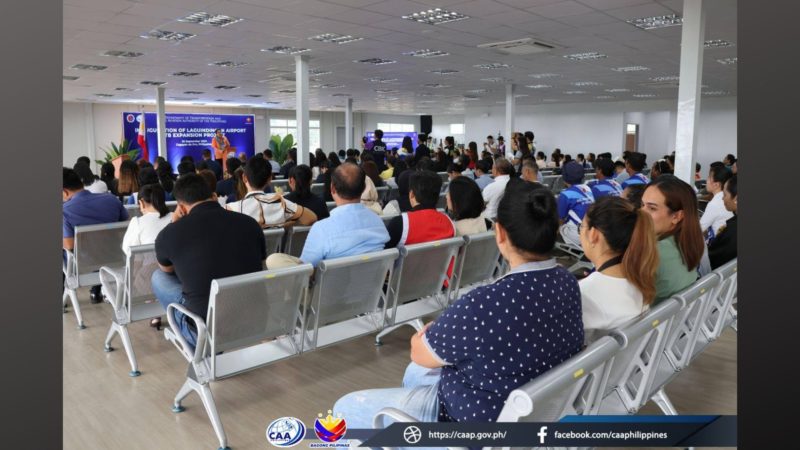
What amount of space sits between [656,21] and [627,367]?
6487 mm

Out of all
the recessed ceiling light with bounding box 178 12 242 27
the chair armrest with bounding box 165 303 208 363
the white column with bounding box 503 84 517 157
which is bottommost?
the chair armrest with bounding box 165 303 208 363

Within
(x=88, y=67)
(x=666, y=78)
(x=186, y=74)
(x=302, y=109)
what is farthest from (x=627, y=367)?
(x=666, y=78)

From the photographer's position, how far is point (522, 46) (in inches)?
334

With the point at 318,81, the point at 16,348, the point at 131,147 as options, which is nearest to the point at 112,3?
the point at 16,348

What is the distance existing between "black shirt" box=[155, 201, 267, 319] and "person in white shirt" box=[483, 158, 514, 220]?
11.6 feet

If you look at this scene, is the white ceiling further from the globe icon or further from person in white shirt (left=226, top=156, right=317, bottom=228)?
the globe icon

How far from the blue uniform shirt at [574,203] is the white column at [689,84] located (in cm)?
127

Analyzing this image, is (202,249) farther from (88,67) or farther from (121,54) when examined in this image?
(88,67)

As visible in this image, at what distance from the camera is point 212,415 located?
2.49 metres

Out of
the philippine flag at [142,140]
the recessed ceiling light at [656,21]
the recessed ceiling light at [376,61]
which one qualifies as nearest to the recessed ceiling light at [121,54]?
the recessed ceiling light at [376,61]

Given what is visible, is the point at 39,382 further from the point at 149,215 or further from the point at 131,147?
the point at 131,147

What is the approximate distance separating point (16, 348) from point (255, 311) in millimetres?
1258

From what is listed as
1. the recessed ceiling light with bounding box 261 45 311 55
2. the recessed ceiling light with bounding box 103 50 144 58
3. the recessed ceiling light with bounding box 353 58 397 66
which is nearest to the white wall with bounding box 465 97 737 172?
the recessed ceiling light with bounding box 353 58 397 66

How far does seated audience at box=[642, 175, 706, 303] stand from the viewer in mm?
2422
